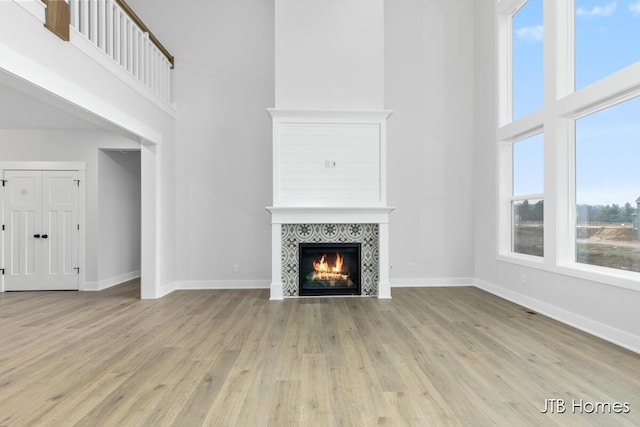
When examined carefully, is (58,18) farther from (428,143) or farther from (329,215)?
(428,143)

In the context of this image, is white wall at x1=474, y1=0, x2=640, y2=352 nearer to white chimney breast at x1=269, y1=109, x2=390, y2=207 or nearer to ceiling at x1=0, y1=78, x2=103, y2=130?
white chimney breast at x1=269, y1=109, x2=390, y2=207

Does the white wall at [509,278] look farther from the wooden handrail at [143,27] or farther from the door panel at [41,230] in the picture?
the door panel at [41,230]

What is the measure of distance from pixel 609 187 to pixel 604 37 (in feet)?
4.94

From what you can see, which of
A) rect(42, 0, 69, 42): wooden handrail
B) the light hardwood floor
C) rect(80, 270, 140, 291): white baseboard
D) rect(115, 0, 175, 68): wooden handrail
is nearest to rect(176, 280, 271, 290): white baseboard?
rect(80, 270, 140, 291): white baseboard

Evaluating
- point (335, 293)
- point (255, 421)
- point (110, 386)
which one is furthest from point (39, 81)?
point (335, 293)

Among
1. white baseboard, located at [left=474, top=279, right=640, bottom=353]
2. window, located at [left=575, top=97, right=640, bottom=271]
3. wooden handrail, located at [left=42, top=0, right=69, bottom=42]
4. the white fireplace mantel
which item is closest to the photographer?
wooden handrail, located at [left=42, top=0, right=69, bottom=42]

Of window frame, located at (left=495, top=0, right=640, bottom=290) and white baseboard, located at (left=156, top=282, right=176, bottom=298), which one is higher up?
window frame, located at (left=495, top=0, right=640, bottom=290)

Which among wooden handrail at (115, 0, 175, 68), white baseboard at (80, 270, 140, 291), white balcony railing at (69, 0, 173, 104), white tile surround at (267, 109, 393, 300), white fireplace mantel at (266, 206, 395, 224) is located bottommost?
white baseboard at (80, 270, 140, 291)

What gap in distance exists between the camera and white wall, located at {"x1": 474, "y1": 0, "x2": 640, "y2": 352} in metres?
3.25

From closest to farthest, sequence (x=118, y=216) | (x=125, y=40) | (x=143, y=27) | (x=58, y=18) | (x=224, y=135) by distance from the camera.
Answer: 1. (x=58, y=18)
2. (x=125, y=40)
3. (x=143, y=27)
4. (x=224, y=135)
5. (x=118, y=216)

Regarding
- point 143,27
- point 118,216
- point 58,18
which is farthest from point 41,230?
point 58,18

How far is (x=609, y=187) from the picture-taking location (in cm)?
360

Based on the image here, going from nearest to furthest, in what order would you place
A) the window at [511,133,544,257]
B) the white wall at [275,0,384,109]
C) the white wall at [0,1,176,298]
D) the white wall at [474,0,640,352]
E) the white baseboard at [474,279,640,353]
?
the white wall at [0,1,176,298]
the white baseboard at [474,279,640,353]
the white wall at [474,0,640,352]
the window at [511,133,544,257]
the white wall at [275,0,384,109]

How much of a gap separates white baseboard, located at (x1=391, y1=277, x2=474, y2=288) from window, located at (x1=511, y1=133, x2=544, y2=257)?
108 cm
